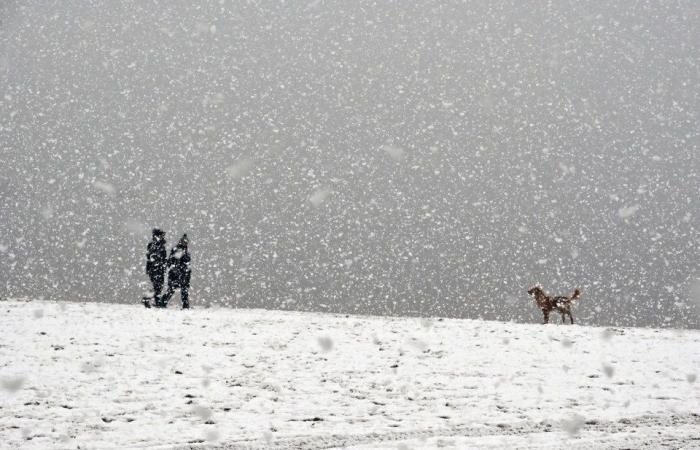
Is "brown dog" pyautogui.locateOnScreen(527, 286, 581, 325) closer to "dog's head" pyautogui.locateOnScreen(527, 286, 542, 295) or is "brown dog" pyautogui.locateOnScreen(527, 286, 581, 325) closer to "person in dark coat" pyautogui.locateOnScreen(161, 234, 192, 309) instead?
"dog's head" pyautogui.locateOnScreen(527, 286, 542, 295)

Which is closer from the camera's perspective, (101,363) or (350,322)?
(101,363)

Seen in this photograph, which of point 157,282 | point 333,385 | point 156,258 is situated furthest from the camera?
point 157,282

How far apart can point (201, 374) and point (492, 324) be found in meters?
6.99

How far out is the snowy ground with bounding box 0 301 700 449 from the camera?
590 cm

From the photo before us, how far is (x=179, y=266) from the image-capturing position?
566 inches

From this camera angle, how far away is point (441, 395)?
7488mm

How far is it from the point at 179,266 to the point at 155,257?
0.56m

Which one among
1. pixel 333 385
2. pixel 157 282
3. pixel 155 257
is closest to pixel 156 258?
pixel 155 257

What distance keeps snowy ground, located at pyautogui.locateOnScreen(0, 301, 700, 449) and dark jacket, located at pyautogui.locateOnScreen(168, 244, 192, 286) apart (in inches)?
75.9

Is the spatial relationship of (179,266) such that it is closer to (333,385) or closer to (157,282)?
(157,282)

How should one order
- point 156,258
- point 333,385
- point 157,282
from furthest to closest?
point 157,282, point 156,258, point 333,385

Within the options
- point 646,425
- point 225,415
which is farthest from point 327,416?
point 646,425

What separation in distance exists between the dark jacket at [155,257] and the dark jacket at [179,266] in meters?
0.21

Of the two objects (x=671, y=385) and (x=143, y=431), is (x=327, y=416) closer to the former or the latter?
(x=143, y=431)
